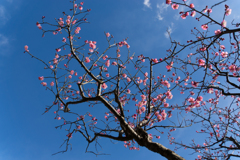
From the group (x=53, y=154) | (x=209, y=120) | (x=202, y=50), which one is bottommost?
(x=53, y=154)

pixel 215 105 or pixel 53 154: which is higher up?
pixel 215 105

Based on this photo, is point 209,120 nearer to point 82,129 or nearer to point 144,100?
point 144,100

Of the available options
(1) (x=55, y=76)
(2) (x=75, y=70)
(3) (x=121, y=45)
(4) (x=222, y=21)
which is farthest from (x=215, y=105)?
(1) (x=55, y=76)

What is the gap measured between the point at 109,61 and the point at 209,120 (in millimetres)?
4673

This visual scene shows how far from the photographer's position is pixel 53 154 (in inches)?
164

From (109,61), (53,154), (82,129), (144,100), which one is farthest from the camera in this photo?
(109,61)

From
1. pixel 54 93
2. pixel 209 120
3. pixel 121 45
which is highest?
pixel 121 45

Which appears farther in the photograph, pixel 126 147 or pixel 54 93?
pixel 126 147

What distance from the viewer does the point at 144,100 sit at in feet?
18.0

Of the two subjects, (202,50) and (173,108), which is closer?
(202,50)

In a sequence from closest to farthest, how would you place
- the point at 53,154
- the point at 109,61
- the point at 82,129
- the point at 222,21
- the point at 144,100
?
1. the point at 222,21
2. the point at 53,154
3. the point at 82,129
4. the point at 144,100
5. the point at 109,61

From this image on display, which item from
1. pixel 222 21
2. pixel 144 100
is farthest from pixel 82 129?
pixel 222 21

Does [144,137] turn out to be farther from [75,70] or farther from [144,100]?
[75,70]

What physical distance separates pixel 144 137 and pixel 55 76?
379 cm
